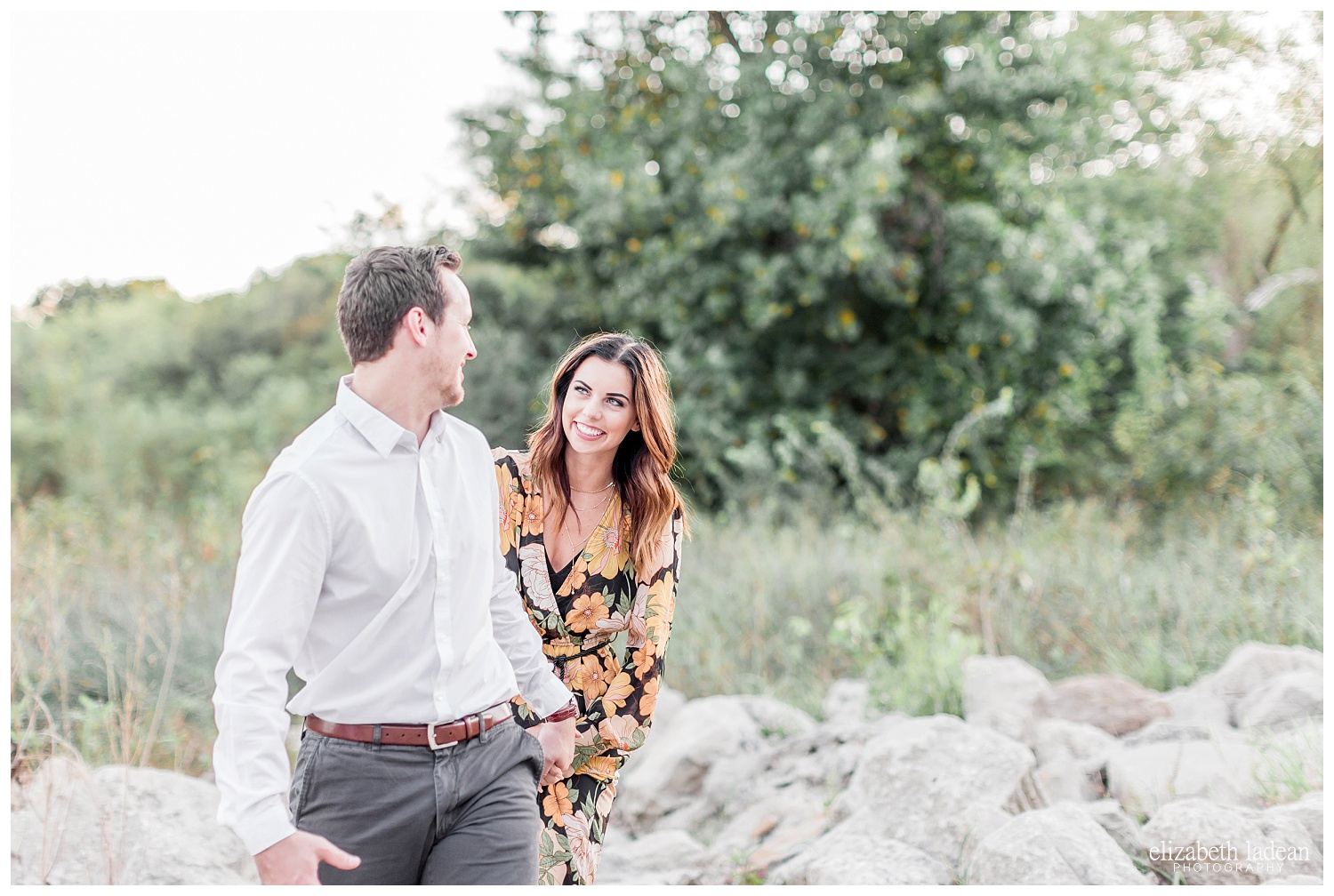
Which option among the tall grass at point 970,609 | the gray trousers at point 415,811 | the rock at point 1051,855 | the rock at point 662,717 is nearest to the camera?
the gray trousers at point 415,811

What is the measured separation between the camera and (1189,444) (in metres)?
9.98

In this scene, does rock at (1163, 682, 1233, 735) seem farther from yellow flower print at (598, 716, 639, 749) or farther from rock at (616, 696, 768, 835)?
yellow flower print at (598, 716, 639, 749)

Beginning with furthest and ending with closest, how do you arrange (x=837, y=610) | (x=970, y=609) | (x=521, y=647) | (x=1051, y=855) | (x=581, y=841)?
1. (x=837, y=610)
2. (x=970, y=609)
3. (x=1051, y=855)
4. (x=581, y=841)
5. (x=521, y=647)

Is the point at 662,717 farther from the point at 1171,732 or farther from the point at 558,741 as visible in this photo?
the point at 558,741

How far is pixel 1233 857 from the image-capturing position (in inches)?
135

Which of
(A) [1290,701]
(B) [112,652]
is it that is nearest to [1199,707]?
(A) [1290,701]

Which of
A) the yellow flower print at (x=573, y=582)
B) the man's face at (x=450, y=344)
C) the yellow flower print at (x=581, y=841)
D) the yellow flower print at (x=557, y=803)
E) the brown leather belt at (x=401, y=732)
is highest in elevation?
the man's face at (x=450, y=344)

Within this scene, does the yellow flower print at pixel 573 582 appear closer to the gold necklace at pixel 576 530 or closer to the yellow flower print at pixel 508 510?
the gold necklace at pixel 576 530

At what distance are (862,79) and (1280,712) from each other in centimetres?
706

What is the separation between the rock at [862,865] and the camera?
3.53m

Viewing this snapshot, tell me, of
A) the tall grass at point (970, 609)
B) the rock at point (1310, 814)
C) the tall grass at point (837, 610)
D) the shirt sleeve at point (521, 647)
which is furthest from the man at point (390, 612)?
the tall grass at point (970, 609)

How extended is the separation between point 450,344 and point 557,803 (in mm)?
1504

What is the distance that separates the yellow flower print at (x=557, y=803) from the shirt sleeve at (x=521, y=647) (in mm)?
452

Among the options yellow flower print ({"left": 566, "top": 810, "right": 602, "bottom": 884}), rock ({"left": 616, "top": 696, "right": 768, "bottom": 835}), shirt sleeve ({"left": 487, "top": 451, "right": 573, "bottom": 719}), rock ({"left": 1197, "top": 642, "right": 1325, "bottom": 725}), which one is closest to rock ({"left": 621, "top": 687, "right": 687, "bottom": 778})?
rock ({"left": 616, "top": 696, "right": 768, "bottom": 835})
